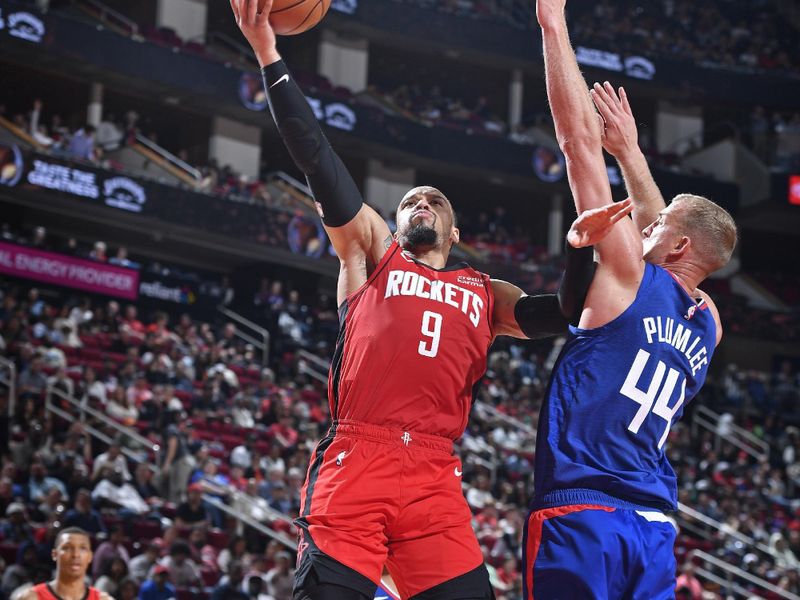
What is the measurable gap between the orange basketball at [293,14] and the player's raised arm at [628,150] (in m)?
1.24

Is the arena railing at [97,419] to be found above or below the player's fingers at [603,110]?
below

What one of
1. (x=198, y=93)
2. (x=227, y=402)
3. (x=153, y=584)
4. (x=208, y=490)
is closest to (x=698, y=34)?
(x=198, y=93)

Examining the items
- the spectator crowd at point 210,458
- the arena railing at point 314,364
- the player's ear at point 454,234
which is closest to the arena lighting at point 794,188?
the spectator crowd at point 210,458

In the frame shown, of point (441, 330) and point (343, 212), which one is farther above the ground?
point (343, 212)

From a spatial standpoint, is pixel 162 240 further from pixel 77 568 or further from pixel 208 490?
pixel 77 568

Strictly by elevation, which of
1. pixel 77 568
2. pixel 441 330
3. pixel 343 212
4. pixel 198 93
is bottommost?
pixel 77 568

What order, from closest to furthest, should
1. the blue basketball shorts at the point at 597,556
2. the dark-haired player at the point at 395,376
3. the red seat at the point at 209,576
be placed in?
the blue basketball shorts at the point at 597,556
the dark-haired player at the point at 395,376
the red seat at the point at 209,576

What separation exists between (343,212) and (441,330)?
0.58 metres

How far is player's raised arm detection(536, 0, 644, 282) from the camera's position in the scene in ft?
11.3

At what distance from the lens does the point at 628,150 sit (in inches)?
→ 159

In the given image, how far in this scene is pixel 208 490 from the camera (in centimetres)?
1226

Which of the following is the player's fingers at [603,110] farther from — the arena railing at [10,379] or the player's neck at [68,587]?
the arena railing at [10,379]

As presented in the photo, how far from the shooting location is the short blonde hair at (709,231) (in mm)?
3641

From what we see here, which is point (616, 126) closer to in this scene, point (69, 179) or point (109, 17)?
point (69, 179)
